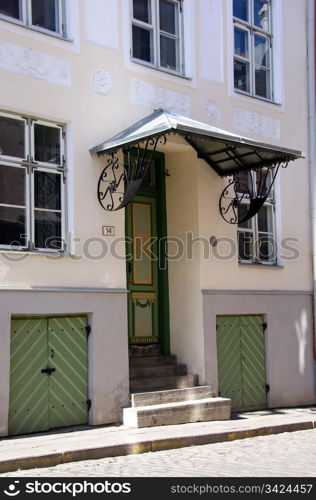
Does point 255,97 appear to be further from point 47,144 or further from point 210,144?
point 47,144

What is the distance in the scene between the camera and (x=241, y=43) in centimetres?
1316

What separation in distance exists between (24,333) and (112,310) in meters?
1.37

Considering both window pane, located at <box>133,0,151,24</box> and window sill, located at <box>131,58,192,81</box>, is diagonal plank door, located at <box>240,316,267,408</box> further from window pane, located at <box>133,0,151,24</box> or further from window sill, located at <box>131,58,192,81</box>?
window pane, located at <box>133,0,151,24</box>

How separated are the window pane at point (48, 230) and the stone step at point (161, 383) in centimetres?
238

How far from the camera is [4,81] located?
9.65m

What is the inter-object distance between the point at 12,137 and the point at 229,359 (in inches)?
198

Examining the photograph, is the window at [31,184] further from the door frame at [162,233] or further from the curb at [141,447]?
the curb at [141,447]

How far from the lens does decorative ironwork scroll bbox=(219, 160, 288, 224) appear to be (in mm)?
12242

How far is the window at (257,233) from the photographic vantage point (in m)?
12.8

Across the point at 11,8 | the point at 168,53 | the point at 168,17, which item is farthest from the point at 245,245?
the point at 11,8

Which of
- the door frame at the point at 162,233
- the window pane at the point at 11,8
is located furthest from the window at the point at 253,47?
the window pane at the point at 11,8
